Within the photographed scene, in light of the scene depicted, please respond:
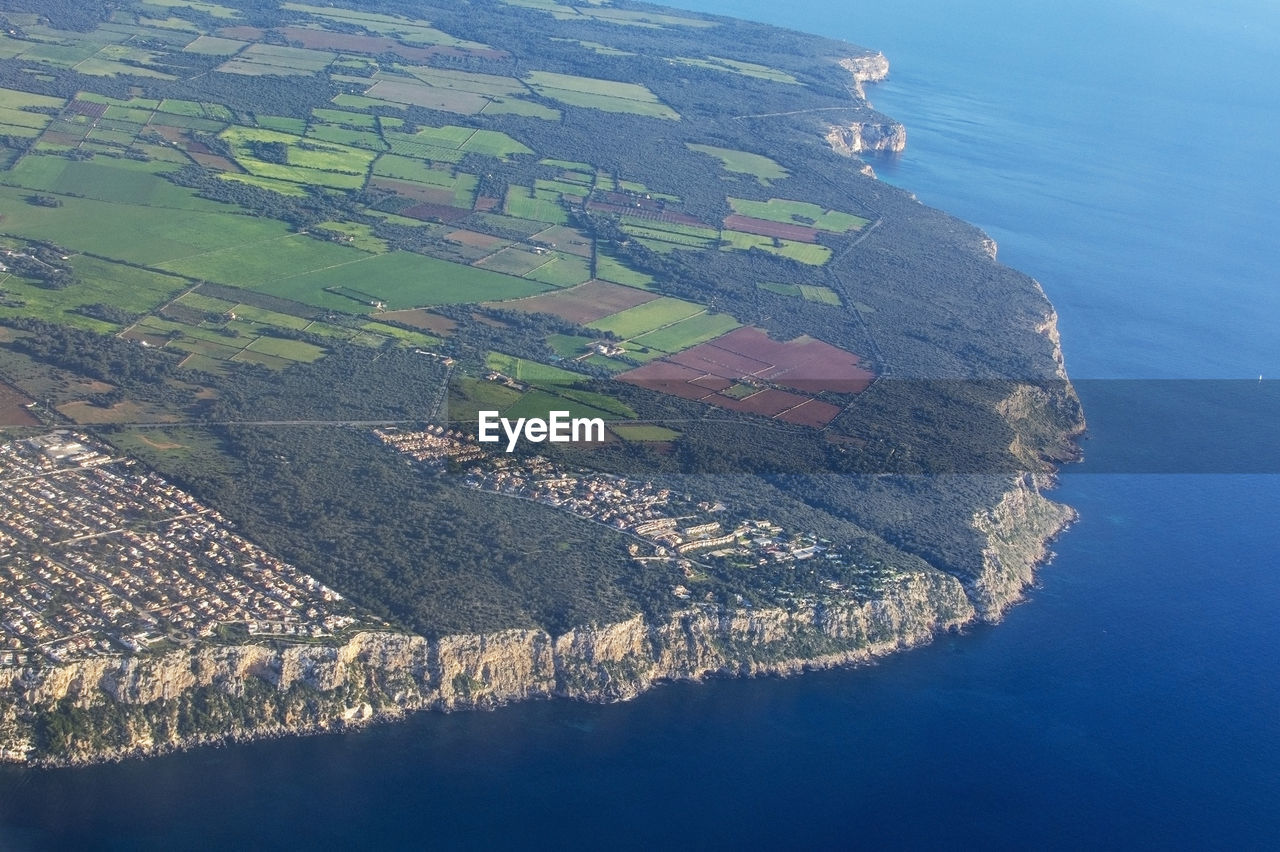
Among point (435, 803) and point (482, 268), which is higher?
point (482, 268)

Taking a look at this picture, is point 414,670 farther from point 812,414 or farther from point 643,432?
point 812,414

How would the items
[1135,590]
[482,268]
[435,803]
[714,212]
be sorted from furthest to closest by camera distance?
[714,212]
[482,268]
[1135,590]
[435,803]

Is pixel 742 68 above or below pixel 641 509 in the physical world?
above

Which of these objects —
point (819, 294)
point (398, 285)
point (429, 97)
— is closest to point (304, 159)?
point (429, 97)

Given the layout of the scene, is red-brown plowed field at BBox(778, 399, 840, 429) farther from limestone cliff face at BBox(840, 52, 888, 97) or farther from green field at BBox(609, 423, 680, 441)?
limestone cliff face at BBox(840, 52, 888, 97)

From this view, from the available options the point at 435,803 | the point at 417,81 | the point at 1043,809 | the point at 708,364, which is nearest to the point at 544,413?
the point at 708,364

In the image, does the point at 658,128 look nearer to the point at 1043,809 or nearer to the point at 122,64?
the point at 122,64
